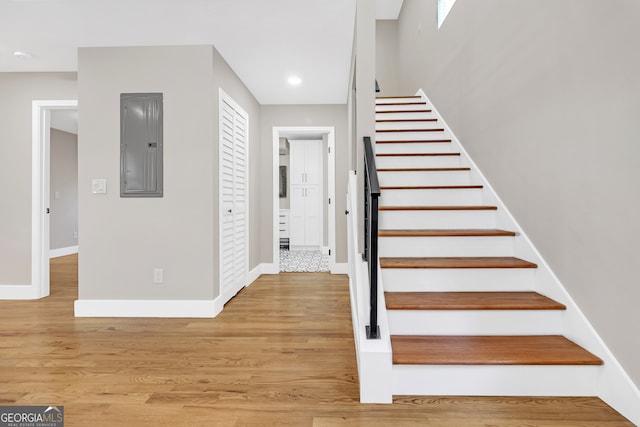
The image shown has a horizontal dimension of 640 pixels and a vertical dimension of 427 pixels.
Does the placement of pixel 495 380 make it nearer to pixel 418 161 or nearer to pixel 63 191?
pixel 418 161

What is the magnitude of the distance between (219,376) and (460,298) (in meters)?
1.38

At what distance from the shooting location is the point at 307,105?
4.81 metres

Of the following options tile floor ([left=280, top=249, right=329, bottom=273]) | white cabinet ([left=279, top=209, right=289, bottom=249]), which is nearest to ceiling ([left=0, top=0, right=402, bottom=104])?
tile floor ([left=280, top=249, right=329, bottom=273])

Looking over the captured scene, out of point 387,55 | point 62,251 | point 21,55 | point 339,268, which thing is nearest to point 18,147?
point 21,55

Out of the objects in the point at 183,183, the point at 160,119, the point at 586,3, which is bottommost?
the point at 183,183

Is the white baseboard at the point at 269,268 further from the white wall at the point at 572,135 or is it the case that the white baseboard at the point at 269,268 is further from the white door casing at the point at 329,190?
the white wall at the point at 572,135

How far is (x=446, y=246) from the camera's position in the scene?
2234 millimetres

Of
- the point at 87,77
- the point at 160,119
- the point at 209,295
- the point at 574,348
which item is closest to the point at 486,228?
the point at 574,348

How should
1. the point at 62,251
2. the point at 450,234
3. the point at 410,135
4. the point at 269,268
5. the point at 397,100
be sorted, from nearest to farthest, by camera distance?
the point at 450,234, the point at 410,135, the point at 397,100, the point at 269,268, the point at 62,251

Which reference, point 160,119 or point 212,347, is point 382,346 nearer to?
point 212,347

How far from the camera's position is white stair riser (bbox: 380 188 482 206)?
2.66 m

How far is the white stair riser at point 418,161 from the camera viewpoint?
3068mm

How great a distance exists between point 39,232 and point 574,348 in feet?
15.0

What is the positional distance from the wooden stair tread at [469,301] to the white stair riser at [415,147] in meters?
1.65
